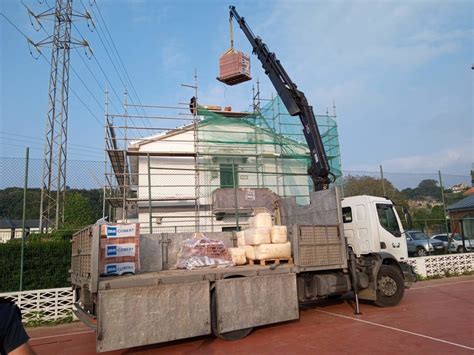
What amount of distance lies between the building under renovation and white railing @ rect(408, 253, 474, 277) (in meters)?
5.06

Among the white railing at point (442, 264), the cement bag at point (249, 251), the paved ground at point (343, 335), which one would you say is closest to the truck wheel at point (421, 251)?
the white railing at point (442, 264)

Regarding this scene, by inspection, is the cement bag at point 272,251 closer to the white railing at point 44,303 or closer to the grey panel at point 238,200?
the white railing at point 44,303

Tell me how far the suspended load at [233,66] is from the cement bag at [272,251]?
8401 mm

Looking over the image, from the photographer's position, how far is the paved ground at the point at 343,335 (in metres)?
5.91

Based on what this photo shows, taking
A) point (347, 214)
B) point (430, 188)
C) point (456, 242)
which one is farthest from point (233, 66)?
point (456, 242)

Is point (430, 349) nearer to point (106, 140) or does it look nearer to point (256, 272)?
point (256, 272)

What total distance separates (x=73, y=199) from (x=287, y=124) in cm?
1273

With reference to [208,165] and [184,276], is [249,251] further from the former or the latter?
[208,165]

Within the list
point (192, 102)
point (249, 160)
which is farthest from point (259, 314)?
point (192, 102)

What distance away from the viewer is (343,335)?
6.61 metres

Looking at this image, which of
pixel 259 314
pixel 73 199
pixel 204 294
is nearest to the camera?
pixel 204 294

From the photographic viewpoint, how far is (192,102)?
1922cm

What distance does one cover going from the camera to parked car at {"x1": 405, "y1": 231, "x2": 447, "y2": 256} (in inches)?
786

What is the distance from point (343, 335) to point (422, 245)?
16.4m
